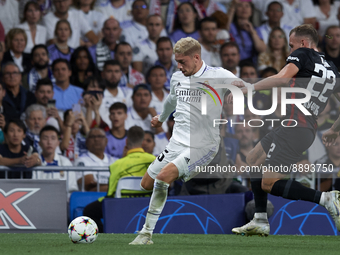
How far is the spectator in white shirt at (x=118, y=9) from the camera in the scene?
10.6m

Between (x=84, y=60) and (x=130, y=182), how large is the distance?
3307 mm

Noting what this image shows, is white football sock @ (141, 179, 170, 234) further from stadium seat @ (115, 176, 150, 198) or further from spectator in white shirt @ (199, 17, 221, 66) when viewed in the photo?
spectator in white shirt @ (199, 17, 221, 66)

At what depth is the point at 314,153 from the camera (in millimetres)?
8055

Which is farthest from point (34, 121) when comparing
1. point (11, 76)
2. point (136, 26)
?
point (136, 26)

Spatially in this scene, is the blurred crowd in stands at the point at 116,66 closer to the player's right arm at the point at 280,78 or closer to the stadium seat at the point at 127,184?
the stadium seat at the point at 127,184

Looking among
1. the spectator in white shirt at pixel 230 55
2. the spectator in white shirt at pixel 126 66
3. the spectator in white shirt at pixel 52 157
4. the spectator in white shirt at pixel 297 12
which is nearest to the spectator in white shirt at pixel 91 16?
the spectator in white shirt at pixel 126 66

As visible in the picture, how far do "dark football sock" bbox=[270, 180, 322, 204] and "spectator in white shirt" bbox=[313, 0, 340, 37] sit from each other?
7.02 metres

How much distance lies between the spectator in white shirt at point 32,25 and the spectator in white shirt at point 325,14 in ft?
19.4

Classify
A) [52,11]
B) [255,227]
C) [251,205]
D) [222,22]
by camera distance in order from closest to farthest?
[255,227]
[251,205]
[52,11]
[222,22]

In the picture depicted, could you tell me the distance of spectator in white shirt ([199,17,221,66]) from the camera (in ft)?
34.2

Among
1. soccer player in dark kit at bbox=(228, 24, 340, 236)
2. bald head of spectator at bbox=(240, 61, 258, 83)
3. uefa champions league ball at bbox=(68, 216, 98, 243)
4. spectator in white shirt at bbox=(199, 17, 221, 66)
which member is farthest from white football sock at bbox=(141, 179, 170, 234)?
spectator in white shirt at bbox=(199, 17, 221, 66)

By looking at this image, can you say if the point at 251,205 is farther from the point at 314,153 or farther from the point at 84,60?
the point at 84,60

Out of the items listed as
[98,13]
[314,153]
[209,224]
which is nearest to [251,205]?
[209,224]

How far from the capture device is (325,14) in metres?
11.4
